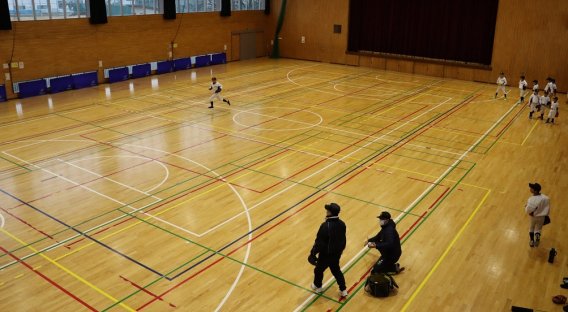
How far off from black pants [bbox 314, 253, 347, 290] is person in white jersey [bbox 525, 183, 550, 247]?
15.5 ft

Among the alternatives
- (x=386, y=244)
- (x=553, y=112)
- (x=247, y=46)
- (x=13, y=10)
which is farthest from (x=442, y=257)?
(x=247, y=46)

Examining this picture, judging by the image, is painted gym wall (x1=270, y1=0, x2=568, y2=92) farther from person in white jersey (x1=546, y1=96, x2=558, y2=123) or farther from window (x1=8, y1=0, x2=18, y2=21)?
window (x1=8, y1=0, x2=18, y2=21)

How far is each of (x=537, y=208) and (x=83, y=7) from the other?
25024 mm

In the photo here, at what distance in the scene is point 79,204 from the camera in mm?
12719

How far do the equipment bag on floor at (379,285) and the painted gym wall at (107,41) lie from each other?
72.2 ft

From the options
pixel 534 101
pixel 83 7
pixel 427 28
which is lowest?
pixel 534 101

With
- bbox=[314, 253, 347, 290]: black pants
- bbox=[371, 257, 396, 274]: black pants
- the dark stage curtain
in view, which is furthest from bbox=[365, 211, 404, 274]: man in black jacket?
the dark stage curtain

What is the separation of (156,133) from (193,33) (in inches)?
655

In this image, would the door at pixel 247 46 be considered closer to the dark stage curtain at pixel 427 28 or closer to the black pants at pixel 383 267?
the dark stage curtain at pixel 427 28

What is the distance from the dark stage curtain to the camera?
31.1m

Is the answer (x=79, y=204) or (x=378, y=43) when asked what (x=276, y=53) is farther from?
(x=79, y=204)

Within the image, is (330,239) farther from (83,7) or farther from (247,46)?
(247,46)

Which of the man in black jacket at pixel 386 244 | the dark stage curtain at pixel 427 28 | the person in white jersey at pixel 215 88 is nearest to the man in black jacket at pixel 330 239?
the man in black jacket at pixel 386 244

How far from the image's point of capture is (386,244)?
9133mm
